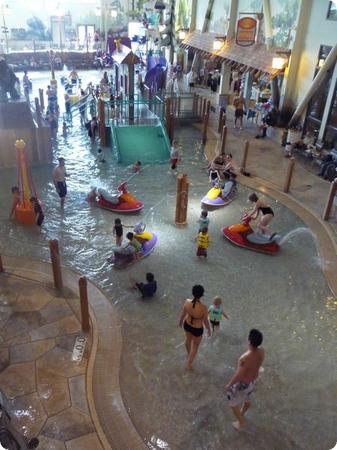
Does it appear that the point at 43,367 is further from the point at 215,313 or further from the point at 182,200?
the point at 182,200

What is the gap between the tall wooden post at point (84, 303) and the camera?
750cm

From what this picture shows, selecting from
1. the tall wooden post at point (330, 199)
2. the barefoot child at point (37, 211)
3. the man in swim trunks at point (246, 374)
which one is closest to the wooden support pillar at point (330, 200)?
the tall wooden post at point (330, 199)

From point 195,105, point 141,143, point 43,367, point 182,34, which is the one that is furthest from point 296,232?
point 182,34

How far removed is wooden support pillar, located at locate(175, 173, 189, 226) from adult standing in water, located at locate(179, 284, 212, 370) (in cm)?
534

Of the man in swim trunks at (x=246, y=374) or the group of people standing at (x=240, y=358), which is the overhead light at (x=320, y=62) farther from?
the man in swim trunks at (x=246, y=374)

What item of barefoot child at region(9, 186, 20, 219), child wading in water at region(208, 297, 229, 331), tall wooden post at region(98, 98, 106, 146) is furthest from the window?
Result: child wading in water at region(208, 297, 229, 331)

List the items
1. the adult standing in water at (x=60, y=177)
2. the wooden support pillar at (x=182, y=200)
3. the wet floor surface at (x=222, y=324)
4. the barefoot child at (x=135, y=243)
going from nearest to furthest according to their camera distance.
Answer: the wet floor surface at (x=222, y=324) < the barefoot child at (x=135, y=243) < the wooden support pillar at (x=182, y=200) < the adult standing in water at (x=60, y=177)

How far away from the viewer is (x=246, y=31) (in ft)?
68.5

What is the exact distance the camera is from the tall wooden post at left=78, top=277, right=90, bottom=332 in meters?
7.50

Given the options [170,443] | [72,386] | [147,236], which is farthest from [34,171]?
[170,443]

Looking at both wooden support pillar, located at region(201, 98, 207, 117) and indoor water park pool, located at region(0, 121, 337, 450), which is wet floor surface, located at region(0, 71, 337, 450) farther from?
wooden support pillar, located at region(201, 98, 207, 117)

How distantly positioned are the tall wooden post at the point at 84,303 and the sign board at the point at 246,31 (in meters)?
18.0

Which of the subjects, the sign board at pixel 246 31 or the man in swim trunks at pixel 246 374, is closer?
the man in swim trunks at pixel 246 374

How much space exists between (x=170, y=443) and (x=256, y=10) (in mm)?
21311
